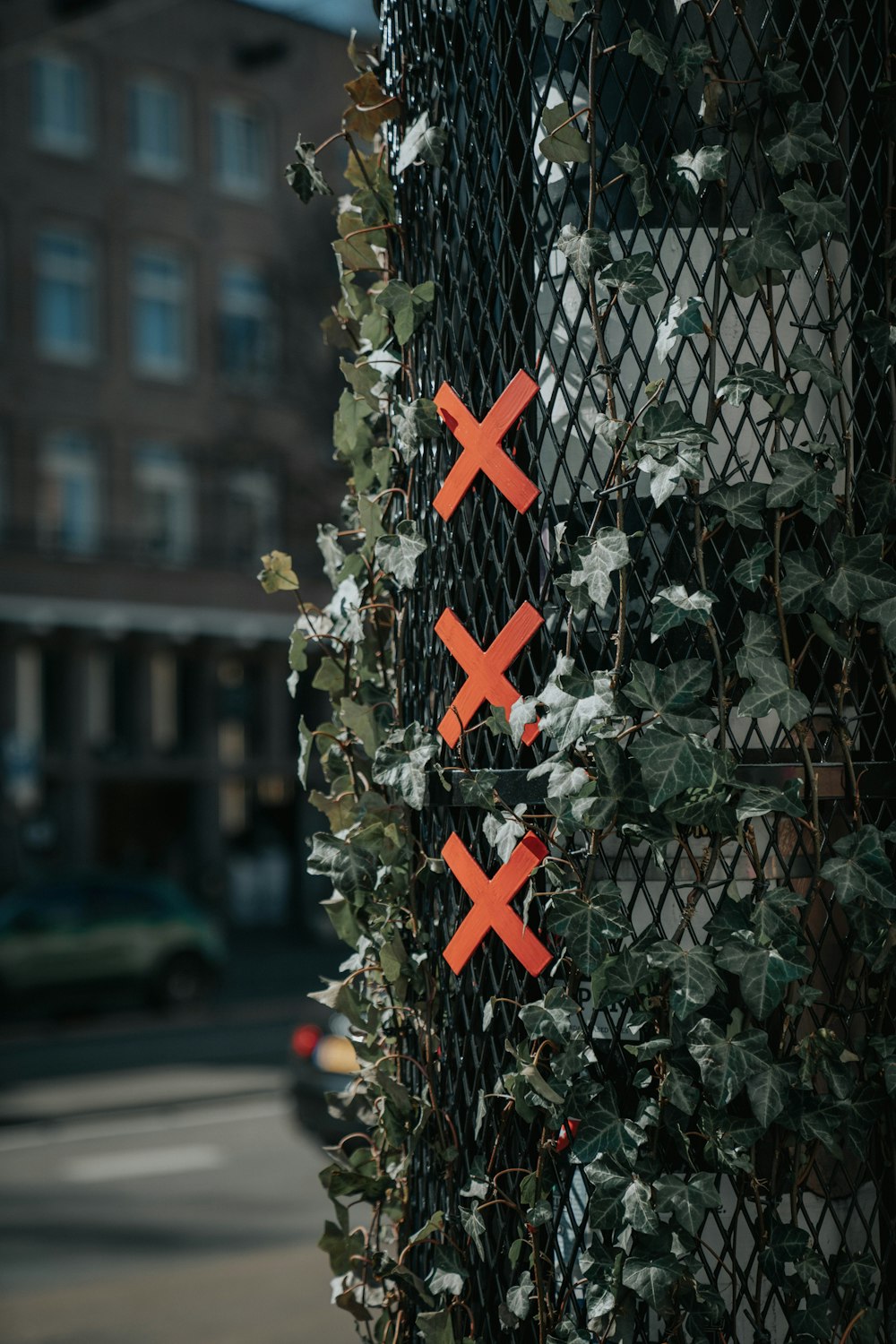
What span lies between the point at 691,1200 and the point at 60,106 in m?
26.9

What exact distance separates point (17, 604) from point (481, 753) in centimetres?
2440

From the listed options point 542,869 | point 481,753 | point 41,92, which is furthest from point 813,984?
point 41,92

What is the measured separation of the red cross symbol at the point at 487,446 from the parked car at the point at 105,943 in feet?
47.1

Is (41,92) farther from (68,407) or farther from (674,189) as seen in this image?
(674,189)

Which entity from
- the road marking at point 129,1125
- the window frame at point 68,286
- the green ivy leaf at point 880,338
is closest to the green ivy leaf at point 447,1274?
the green ivy leaf at point 880,338

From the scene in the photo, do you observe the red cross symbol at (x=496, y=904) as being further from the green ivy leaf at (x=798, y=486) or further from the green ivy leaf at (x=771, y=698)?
the green ivy leaf at (x=798, y=486)

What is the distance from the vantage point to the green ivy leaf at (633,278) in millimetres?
1726

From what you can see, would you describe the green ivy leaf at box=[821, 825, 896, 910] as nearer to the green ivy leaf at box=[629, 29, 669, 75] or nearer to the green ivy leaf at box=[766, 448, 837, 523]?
the green ivy leaf at box=[766, 448, 837, 523]

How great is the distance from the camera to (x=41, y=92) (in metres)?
25.6

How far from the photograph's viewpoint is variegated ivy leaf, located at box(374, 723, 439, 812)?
191 centimetres

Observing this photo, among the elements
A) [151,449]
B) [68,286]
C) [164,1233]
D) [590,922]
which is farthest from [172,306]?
[590,922]

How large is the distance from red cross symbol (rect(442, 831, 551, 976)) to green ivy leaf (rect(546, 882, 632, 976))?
69 mm

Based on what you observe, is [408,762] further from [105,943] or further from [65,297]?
[65,297]

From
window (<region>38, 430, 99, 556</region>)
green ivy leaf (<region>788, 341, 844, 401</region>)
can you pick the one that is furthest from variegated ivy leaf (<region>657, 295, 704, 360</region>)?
window (<region>38, 430, 99, 556</region>)
